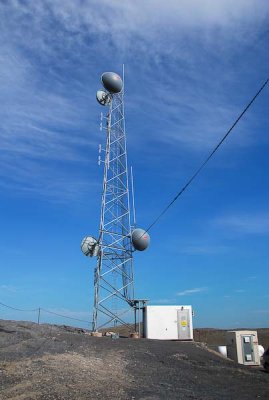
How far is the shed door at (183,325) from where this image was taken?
98.8ft

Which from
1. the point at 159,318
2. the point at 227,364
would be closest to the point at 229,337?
the point at 159,318

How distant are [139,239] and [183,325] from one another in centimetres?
657

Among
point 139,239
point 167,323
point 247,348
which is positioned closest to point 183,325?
point 167,323

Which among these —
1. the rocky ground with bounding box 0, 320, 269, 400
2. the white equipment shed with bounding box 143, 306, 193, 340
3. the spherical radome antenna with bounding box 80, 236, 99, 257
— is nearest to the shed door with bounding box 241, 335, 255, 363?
the white equipment shed with bounding box 143, 306, 193, 340

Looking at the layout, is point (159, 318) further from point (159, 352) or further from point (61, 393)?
point (61, 393)

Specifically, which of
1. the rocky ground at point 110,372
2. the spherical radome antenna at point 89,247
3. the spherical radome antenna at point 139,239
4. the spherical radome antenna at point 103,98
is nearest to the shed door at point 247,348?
the rocky ground at point 110,372

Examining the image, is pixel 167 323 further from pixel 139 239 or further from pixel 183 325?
pixel 139 239

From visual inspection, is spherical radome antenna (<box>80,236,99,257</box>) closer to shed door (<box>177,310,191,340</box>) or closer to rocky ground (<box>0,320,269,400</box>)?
shed door (<box>177,310,191,340</box>)

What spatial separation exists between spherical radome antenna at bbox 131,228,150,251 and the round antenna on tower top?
10530 millimetres

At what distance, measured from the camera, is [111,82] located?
32.7 metres

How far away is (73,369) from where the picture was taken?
14.0 meters

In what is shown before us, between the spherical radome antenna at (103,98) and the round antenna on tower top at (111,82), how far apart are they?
0.63 meters

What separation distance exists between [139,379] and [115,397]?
135 inches

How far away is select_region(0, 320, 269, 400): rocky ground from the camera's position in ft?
38.2
